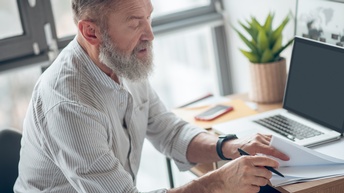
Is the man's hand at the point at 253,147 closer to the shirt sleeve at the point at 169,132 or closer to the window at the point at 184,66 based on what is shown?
the shirt sleeve at the point at 169,132

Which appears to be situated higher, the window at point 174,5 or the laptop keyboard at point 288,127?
the window at point 174,5

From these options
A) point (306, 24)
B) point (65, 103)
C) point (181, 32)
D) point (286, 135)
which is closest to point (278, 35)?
point (306, 24)

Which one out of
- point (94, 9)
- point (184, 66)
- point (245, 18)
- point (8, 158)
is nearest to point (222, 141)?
point (94, 9)

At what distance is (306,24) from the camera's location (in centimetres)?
238

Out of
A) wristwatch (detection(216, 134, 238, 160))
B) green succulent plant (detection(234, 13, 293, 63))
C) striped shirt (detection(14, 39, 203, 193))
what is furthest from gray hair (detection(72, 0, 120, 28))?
green succulent plant (detection(234, 13, 293, 63))

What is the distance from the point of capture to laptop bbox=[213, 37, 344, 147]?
196cm

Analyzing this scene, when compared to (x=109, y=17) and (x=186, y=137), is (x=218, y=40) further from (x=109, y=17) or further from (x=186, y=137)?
(x=109, y=17)

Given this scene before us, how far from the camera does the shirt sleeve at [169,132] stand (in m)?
2.13

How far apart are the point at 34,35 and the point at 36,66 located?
5.6 inches

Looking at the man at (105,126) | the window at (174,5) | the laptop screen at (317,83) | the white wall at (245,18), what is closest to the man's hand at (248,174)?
the man at (105,126)

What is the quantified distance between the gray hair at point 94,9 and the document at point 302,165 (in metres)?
0.61

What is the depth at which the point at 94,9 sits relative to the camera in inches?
73.9

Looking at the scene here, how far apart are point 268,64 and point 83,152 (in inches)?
37.8

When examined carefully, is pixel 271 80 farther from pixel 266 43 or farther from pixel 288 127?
pixel 288 127
